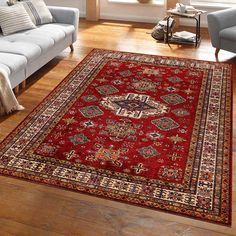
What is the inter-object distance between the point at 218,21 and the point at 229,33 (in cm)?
23

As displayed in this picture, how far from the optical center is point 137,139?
3.25 m

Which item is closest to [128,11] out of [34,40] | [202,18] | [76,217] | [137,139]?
[202,18]

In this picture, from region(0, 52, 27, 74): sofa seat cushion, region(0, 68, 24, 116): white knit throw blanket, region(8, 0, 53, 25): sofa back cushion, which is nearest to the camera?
region(0, 68, 24, 116): white knit throw blanket

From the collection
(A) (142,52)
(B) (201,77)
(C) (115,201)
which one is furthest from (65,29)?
(C) (115,201)

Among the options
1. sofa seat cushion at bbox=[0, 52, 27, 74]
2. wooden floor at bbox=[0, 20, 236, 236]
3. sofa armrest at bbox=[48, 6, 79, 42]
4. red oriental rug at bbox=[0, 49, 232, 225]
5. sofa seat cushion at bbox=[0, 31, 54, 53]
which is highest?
sofa armrest at bbox=[48, 6, 79, 42]

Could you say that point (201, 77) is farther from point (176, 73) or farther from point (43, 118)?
point (43, 118)

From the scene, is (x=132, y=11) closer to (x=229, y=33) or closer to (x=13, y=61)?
(x=229, y=33)

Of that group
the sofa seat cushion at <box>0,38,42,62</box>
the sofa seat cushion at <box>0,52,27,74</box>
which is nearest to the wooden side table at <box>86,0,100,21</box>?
the sofa seat cushion at <box>0,38,42,62</box>

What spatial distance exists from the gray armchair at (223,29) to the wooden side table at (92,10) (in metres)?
2.25

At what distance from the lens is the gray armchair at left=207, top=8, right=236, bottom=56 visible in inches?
187

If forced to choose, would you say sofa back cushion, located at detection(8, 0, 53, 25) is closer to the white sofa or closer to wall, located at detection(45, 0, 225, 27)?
the white sofa

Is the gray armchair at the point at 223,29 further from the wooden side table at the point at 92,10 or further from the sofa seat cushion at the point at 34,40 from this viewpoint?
the wooden side table at the point at 92,10

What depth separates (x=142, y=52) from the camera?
5180 millimetres

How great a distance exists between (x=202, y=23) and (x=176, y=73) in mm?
2089
